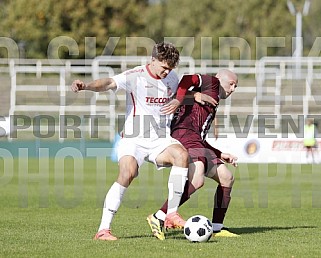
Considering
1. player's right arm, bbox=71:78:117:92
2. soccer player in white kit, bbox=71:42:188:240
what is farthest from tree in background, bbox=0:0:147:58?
player's right arm, bbox=71:78:117:92

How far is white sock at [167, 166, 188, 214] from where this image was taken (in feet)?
33.3

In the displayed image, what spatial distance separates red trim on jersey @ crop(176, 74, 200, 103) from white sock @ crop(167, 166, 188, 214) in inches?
33.5

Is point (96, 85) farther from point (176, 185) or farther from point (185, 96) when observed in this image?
point (176, 185)

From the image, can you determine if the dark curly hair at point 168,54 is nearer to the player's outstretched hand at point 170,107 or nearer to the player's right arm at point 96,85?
the player's outstretched hand at point 170,107

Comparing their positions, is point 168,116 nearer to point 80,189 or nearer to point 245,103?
point 80,189

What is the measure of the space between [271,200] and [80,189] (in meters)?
4.56

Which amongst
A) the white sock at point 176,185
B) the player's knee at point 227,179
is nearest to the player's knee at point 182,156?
the white sock at point 176,185

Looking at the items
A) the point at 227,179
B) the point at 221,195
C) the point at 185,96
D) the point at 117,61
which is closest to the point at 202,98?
the point at 185,96

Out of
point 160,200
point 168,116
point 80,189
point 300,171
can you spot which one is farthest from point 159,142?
point 300,171

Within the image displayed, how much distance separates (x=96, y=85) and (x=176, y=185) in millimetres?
1620

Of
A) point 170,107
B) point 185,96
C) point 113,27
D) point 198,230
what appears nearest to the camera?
point 198,230

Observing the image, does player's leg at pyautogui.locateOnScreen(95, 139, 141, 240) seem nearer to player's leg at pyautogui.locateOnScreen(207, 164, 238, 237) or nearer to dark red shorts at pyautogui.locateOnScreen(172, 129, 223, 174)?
dark red shorts at pyautogui.locateOnScreen(172, 129, 223, 174)

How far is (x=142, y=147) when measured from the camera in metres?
10.1

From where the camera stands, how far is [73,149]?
3059 centimetres
